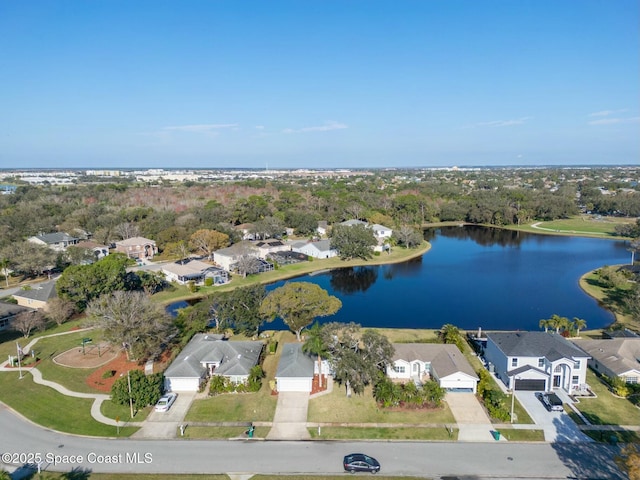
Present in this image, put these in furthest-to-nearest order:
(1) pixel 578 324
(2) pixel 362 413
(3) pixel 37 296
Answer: (3) pixel 37 296, (1) pixel 578 324, (2) pixel 362 413

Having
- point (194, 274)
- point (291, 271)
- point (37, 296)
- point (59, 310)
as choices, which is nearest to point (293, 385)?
point (59, 310)

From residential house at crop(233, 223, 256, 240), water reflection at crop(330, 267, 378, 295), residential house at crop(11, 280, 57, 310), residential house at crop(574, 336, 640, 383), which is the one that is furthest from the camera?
residential house at crop(233, 223, 256, 240)

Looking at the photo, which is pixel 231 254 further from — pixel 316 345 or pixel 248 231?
pixel 316 345

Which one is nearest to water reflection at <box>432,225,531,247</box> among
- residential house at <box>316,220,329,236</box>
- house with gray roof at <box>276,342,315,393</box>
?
residential house at <box>316,220,329,236</box>

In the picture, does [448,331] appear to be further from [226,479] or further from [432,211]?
[432,211]

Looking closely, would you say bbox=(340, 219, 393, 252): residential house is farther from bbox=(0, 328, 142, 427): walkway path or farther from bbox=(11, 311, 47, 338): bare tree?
bbox=(0, 328, 142, 427): walkway path

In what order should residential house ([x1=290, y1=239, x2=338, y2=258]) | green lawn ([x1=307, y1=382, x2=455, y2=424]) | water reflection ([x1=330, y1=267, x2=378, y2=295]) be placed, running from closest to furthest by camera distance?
green lawn ([x1=307, y1=382, x2=455, y2=424])
water reflection ([x1=330, y1=267, x2=378, y2=295])
residential house ([x1=290, y1=239, x2=338, y2=258])

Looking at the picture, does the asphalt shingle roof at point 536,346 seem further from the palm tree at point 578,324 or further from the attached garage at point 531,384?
the palm tree at point 578,324

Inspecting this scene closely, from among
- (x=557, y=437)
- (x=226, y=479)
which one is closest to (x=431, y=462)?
(x=557, y=437)
